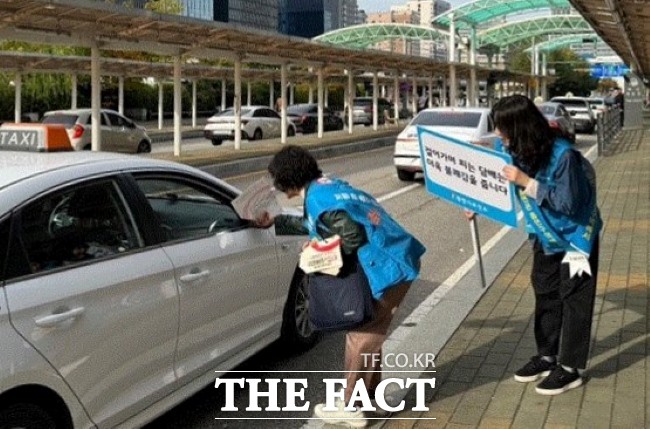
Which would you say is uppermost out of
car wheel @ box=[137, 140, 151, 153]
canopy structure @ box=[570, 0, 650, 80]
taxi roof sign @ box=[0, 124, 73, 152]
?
canopy structure @ box=[570, 0, 650, 80]

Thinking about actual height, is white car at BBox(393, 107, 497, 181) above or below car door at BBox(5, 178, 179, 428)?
above

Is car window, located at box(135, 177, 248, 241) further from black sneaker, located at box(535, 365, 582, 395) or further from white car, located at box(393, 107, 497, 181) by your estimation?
white car, located at box(393, 107, 497, 181)

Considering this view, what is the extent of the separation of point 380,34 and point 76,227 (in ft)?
189

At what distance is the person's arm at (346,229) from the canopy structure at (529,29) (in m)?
52.3

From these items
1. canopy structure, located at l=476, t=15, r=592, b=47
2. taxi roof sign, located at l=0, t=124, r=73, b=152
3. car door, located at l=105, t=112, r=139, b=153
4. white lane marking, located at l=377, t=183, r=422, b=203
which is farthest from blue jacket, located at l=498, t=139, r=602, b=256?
canopy structure, located at l=476, t=15, r=592, b=47

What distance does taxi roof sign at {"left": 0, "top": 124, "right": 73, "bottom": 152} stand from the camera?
4297mm

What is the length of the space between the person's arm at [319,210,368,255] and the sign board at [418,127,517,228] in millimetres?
1503

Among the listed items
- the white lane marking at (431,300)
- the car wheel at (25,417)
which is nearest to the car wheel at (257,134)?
the white lane marking at (431,300)

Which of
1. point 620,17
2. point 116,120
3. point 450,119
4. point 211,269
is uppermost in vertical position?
point 620,17

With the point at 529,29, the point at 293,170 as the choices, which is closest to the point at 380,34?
the point at 529,29

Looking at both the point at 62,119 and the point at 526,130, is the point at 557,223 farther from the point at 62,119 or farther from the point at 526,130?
the point at 62,119

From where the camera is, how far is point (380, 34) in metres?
59.6

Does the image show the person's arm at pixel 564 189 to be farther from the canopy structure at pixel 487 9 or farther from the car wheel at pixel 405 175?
the canopy structure at pixel 487 9

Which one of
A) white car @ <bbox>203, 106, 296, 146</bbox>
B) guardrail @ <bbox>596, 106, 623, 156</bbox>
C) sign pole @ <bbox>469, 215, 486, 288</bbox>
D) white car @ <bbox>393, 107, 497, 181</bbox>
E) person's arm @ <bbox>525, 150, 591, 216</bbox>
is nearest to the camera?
person's arm @ <bbox>525, 150, 591, 216</bbox>
